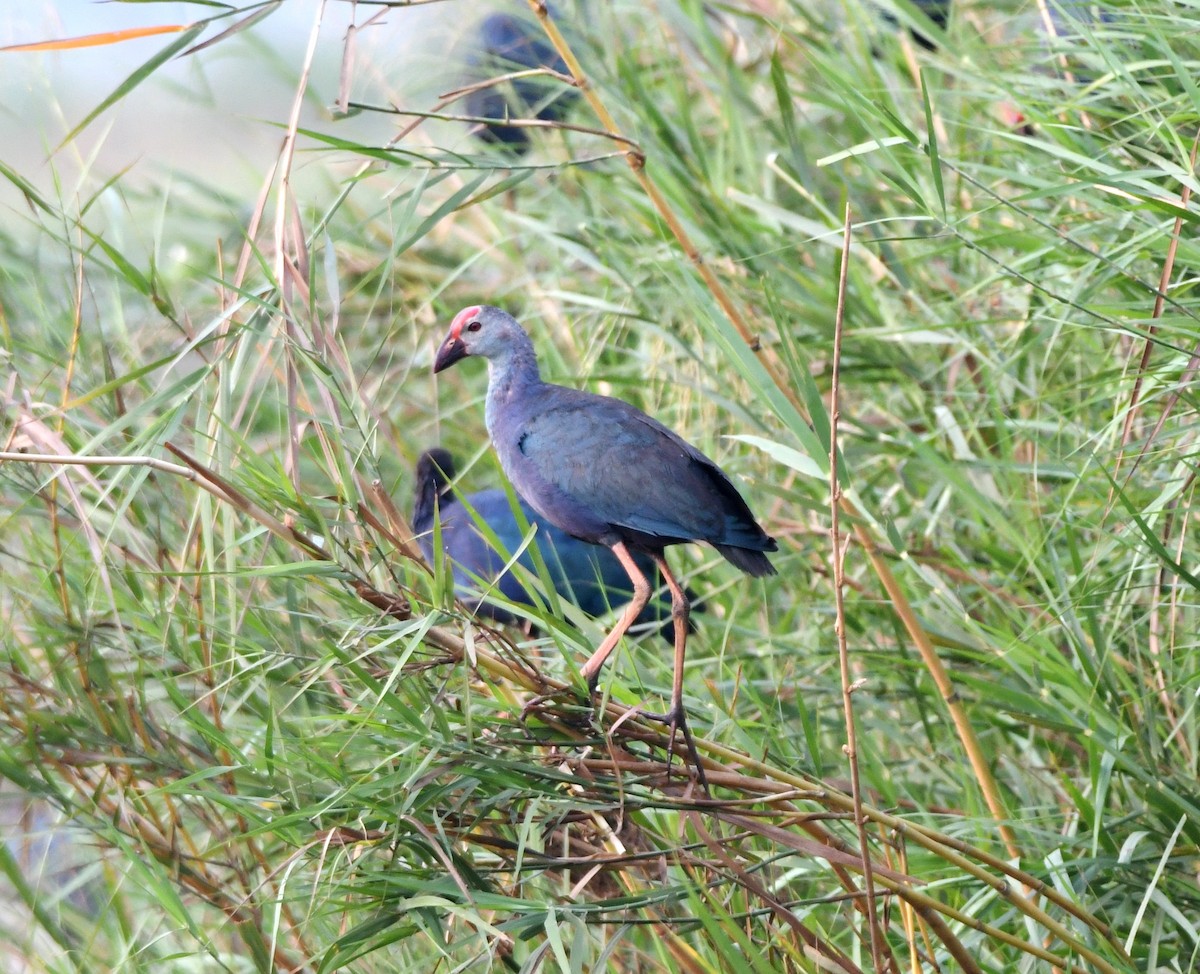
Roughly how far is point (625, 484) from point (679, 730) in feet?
1.55

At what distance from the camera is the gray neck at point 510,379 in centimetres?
245

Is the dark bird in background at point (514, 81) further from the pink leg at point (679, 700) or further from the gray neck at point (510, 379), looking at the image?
the pink leg at point (679, 700)

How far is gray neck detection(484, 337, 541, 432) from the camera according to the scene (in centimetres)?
245

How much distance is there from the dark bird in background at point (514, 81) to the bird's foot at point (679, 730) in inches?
99.6

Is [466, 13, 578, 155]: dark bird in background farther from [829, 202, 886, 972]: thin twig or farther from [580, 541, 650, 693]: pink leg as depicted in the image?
[829, 202, 886, 972]: thin twig

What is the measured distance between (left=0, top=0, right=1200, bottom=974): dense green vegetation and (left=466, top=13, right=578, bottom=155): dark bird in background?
80 centimetres

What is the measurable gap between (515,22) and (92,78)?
145 cm

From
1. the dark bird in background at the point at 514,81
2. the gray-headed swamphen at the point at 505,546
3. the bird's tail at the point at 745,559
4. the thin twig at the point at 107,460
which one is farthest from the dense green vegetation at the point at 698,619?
the dark bird in background at the point at 514,81

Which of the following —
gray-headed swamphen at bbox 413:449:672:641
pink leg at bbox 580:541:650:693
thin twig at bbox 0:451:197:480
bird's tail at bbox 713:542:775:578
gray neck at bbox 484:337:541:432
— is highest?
thin twig at bbox 0:451:197:480

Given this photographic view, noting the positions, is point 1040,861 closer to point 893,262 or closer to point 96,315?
point 893,262

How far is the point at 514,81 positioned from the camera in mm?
4316

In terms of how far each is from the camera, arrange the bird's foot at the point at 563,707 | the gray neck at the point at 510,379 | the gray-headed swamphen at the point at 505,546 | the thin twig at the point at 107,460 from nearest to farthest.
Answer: the thin twig at the point at 107,460, the bird's foot at the point at 563,707, the gray neck at the point at 510,379, the gray-headed swamphen at the point at 505,546

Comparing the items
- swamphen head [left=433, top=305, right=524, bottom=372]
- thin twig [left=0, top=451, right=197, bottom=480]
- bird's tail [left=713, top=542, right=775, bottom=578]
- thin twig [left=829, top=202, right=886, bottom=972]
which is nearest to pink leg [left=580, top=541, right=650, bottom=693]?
bird's tail [left=713, top=542, right=775, bottom=578]

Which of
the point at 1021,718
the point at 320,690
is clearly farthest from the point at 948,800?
the point at 320,690
